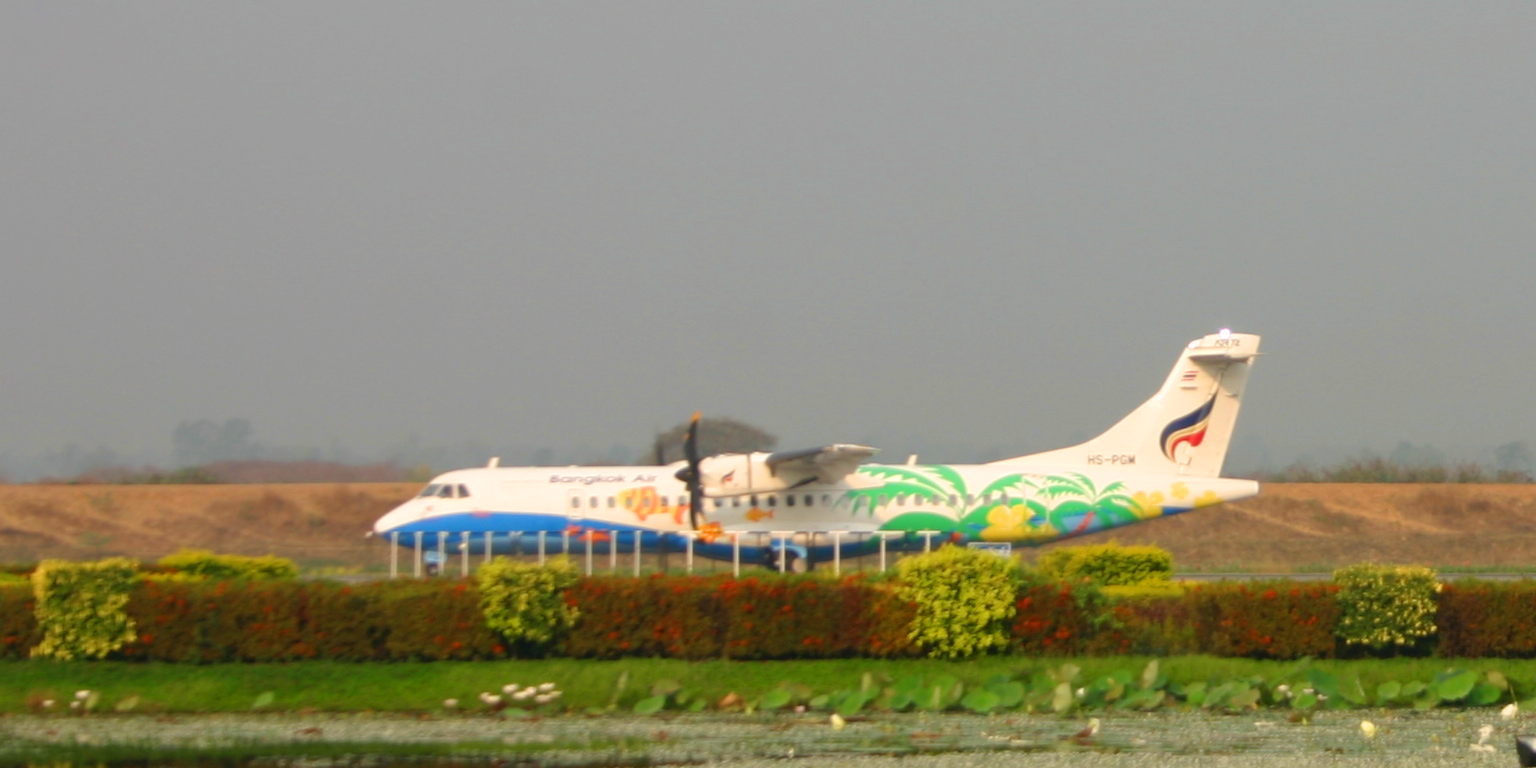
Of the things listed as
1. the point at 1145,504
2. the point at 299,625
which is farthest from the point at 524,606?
the point at 1145,504

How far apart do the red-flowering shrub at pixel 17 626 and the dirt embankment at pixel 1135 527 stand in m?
20.0

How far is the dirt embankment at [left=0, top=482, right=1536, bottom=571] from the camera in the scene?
39.5 meters

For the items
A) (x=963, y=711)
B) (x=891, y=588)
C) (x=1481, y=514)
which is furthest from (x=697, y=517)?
(x=1481, y=514)

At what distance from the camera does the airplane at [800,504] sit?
28234 millimetres

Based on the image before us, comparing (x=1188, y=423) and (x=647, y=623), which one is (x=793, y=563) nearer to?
(x=1188, y=423)

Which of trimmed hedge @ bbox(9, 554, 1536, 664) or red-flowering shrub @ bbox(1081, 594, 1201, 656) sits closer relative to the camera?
trimmed hedge @ bbox(9, 554, 1536, 664)

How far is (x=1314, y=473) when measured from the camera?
53781 millimetres

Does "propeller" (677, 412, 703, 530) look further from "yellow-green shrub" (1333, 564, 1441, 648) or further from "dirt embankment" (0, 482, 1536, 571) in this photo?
"yellow-green shrub" (1333, 564, 1441, 648)

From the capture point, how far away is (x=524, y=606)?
16.4m

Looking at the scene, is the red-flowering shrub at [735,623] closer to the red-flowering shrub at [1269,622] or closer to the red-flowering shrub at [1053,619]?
the red-flowering shrub at [1053,619]

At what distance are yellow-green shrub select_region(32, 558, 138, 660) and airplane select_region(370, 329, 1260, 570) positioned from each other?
11.7 meters

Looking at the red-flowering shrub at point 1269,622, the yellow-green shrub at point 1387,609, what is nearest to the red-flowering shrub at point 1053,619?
the red-flowering shrub at point 1269,622

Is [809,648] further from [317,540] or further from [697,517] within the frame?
[317,540]

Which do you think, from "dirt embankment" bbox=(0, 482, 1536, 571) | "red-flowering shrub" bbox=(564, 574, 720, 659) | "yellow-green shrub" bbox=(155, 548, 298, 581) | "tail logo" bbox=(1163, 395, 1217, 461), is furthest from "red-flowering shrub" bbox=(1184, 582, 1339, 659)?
"dirt embankment" bbox=(0, 482, 1536, 571)
